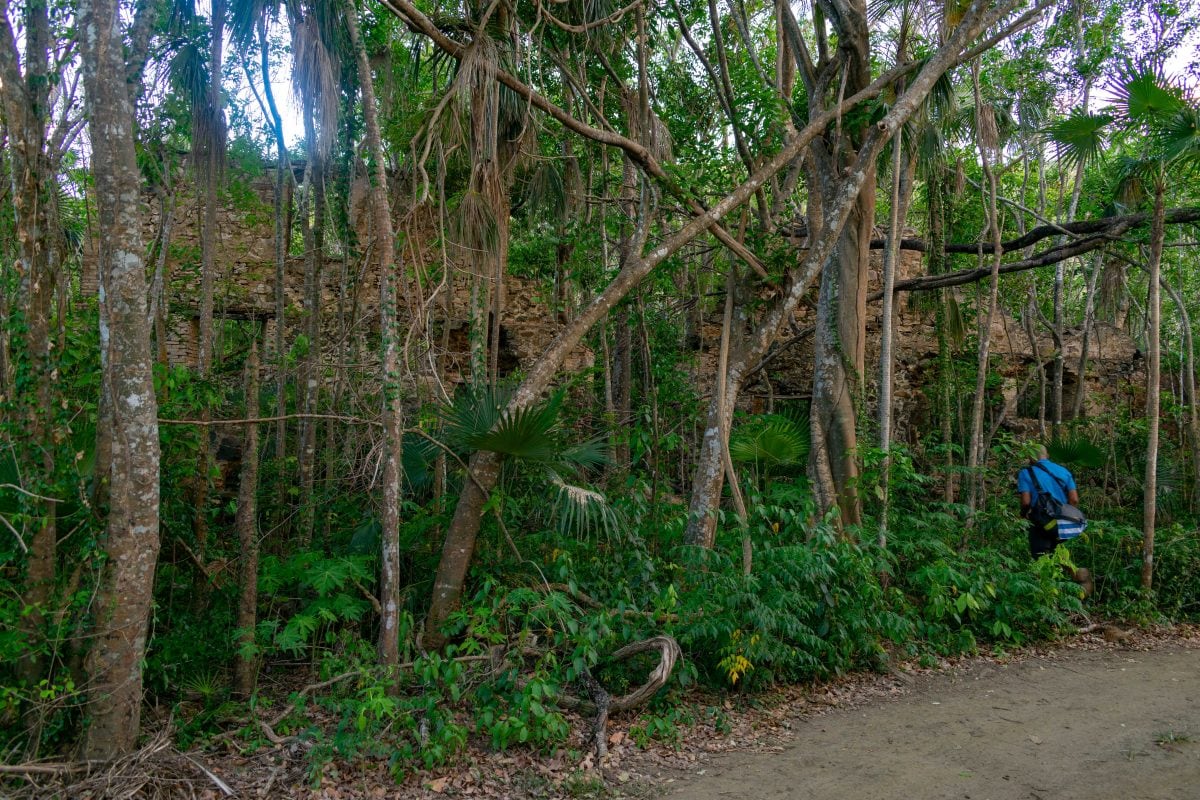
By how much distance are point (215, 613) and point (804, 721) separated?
4981mm

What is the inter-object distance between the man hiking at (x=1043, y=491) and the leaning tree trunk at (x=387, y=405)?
676 centimetres

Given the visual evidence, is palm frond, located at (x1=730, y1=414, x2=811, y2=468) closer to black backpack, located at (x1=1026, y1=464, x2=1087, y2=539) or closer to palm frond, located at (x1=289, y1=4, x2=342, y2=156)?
black backpack, located at (x1=1026, y1=464, x2=1087, y2=539)

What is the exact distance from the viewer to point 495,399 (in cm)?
665

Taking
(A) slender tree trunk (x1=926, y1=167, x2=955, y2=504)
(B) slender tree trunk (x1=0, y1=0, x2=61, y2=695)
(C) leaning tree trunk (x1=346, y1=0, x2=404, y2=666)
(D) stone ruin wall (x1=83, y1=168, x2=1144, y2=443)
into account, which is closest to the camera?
(B) slender tree trunk (x1=0, y1=0, x2=61, y2=695)

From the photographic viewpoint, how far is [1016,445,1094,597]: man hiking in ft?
28.3

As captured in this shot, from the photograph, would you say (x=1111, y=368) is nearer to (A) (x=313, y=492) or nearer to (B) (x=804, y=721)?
(B) (x=804, y=721)

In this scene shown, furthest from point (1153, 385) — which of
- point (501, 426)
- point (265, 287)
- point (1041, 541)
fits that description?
point (265, 287)

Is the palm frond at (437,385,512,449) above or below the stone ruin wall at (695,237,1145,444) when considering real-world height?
below

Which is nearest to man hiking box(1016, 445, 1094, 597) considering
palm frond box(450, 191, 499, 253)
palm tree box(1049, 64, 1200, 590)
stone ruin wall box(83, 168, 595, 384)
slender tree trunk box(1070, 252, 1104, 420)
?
palm tree box(1049, 64, 1200, 590)

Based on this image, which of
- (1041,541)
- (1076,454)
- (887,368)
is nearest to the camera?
(1041,541)

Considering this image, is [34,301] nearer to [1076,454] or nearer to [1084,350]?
[1076,454]

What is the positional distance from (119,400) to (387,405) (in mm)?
1819

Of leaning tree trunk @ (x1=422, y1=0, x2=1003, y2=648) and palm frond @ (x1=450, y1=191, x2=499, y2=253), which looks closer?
leaning tree trunk @ (x1=422, y1=0, x2=1003, y2=648)

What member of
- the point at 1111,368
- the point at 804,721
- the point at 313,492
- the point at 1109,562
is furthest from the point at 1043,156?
the point at 313,492
